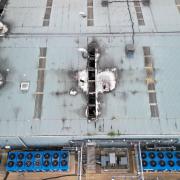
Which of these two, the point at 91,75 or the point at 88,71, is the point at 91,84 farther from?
the point at 88,71

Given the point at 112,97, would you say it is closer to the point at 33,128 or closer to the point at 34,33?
the point at 33,128

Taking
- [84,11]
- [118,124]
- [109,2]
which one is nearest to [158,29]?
[109,2]

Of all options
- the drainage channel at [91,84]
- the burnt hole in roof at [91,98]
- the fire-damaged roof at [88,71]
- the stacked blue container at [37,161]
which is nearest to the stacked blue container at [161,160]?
the fire-damaged roof at [88,71]

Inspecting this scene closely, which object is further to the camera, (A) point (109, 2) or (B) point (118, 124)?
(A) point (109, 2)

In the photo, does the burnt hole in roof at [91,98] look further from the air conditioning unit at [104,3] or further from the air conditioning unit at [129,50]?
the air conditioning unit at [104,3]

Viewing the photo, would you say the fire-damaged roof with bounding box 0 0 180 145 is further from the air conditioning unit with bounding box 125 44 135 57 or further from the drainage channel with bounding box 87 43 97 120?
the air conditioning unit with bounding box 125 44 135 57

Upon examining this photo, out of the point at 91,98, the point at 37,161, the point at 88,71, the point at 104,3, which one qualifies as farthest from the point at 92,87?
the point at 104,3

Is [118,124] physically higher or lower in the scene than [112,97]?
lower
